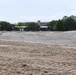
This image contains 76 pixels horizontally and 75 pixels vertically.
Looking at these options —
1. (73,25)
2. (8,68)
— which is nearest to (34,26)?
(73,25)

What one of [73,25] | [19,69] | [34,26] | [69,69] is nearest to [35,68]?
[19,69]

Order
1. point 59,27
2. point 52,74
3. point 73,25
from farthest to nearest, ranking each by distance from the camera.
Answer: point 73,25 < point 59,27 < point 52,74

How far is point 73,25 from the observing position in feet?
397

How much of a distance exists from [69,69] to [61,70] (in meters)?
0.37

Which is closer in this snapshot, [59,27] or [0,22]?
[59,27]

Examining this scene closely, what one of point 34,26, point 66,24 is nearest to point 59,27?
point 66,24

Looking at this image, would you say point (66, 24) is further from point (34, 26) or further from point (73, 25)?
point (34, 26)

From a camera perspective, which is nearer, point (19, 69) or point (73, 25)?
point (19, 69)

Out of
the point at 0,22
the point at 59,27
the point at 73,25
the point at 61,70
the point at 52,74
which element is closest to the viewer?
the point at 52,74

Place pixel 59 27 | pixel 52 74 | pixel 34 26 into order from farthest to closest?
1. pixel 34 26
2. pixel 59 27
3. pixel 52 74

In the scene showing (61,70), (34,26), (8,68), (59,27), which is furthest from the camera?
(34,26)

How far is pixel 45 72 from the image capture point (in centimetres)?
951

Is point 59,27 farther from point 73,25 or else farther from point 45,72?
point 45,72

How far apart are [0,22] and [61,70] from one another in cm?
14569
